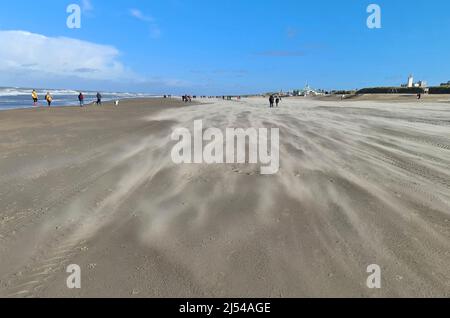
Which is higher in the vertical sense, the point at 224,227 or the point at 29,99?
the point at 29,99

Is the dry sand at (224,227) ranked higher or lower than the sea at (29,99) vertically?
lower

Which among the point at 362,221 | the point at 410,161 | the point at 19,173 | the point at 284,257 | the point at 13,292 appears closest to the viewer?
the point at 13,292

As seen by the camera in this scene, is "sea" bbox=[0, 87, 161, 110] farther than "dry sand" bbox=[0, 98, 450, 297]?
Yes

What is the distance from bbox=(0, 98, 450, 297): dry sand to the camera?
11.8ft

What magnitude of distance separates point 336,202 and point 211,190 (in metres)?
2.44

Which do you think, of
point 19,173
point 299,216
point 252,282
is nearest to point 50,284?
point 252,282

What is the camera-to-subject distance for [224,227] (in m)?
4.98

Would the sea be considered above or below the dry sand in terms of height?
above

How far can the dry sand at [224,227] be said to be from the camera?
11.8 feet

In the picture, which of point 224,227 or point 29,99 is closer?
point 224,227
